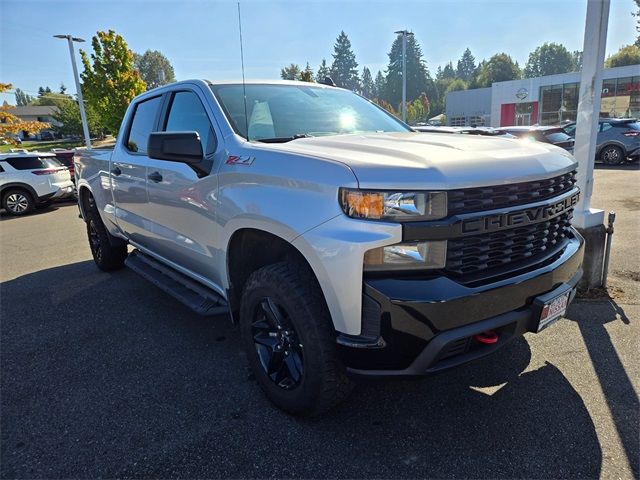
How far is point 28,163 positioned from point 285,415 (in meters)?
12.3

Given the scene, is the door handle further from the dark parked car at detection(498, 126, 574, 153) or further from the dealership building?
the dealership building

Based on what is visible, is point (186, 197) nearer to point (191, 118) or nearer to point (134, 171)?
point (191, 118)

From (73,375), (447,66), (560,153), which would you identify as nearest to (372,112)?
(560,153)

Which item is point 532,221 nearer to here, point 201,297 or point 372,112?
point 372,112

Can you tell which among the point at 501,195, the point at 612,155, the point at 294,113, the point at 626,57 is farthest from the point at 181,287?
the point at 626,57

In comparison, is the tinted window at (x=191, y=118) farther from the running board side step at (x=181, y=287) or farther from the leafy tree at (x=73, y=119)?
the leafy tree at (x=73, y=119)

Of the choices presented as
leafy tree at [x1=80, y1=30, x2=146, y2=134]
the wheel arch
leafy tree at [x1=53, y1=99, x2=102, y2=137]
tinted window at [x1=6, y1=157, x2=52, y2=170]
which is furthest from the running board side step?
leafy tree at [x1=53, y1=99, x2=102, y2=137]

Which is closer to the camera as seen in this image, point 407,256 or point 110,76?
point 407,256

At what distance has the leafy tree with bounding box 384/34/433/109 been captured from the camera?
98250mm

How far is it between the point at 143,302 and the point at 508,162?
3.79 m

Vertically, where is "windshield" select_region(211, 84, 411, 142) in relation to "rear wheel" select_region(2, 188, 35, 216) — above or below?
above

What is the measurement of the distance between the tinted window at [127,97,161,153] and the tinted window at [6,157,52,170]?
30.7 ft

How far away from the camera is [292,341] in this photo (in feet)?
8.34

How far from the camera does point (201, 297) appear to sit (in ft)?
11.2
